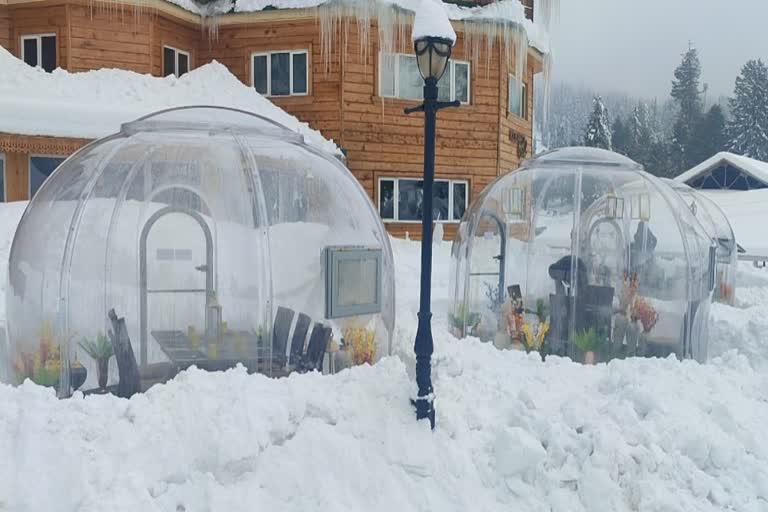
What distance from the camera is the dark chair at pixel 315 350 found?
5781 millimetres

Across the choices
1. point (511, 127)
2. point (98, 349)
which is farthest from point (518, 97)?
point (98, 349)

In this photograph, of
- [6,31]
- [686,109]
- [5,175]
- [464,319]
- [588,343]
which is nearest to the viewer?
[588,343]

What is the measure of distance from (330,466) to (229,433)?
663mm

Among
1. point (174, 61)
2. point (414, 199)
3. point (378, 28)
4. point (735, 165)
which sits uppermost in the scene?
point (378, 28)

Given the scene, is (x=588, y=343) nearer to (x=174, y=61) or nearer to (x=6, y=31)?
(x=174, y=61)

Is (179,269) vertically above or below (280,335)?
above

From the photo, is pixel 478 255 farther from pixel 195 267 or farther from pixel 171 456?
pixel 171 456

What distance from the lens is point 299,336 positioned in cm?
579

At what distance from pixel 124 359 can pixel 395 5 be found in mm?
12841

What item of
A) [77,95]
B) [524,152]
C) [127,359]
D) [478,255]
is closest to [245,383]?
[127,359]

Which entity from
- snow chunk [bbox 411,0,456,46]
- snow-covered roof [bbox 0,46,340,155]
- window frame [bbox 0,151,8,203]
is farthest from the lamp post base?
window frame [bbox 0,151,8,203]

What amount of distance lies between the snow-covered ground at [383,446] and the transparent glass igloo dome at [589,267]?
63.7 inches

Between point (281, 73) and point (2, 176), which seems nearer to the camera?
point (2, 176)

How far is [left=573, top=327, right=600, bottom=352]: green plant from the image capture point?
7.34m
